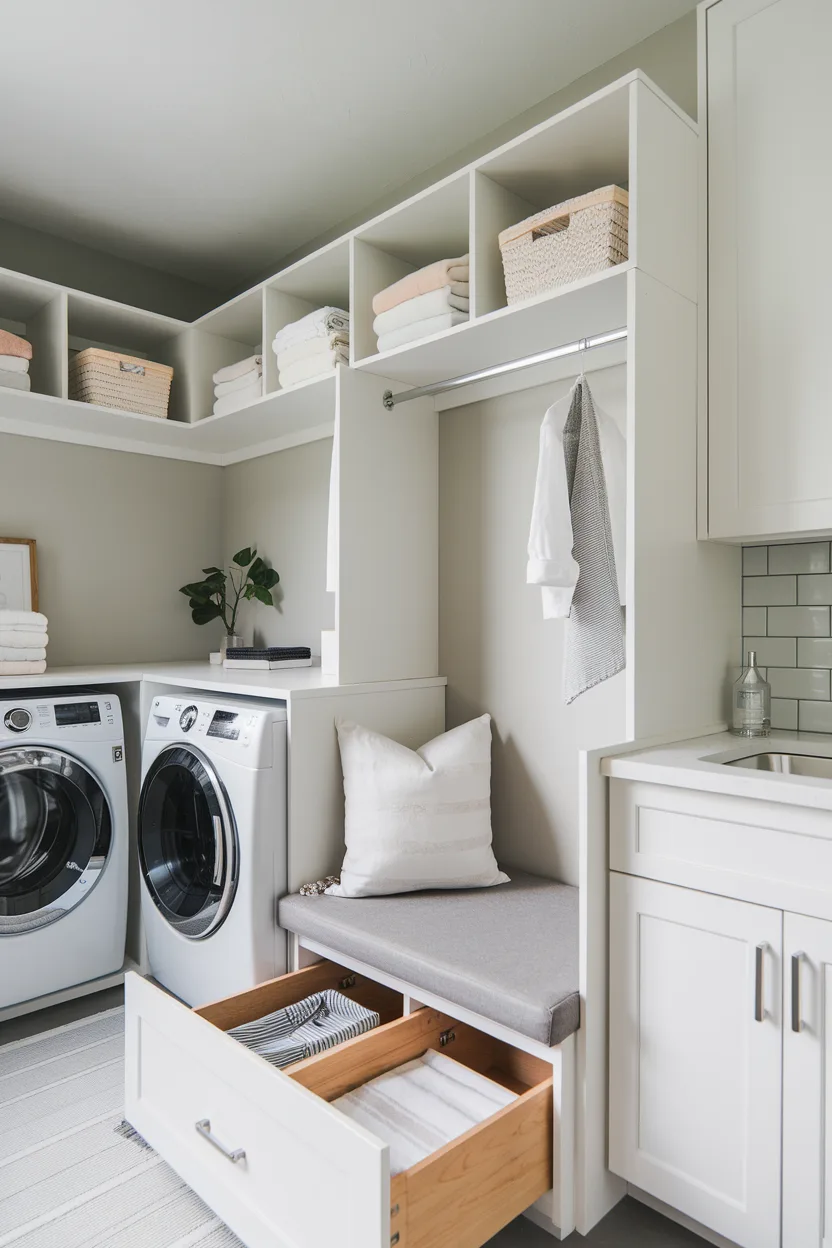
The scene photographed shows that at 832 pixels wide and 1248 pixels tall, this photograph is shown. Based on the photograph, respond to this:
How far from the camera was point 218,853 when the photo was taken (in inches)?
86.2

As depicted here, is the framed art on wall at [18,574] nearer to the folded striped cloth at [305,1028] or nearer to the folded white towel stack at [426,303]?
the folded white towel stack at [426,303]

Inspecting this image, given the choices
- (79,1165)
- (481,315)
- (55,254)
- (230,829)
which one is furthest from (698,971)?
(55,254)

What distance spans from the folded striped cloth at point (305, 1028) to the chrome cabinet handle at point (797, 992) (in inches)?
35.2

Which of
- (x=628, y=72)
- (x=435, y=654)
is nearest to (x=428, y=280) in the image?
(x=628, y=72)

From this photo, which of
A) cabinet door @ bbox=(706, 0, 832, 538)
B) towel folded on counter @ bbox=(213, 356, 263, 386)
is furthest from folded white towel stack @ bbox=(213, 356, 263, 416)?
cabinet door @ bbox=(706, 0, 832, 538)

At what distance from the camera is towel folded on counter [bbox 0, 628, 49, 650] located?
2494 mm

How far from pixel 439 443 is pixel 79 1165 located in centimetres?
213

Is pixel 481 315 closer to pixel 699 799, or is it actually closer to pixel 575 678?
pixel 575 678

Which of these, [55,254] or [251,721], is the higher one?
[55,254]

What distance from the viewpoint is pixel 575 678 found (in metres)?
1.84

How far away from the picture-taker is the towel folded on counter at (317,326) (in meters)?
2.44

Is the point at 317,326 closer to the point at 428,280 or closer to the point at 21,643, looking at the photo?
the point at 428,280

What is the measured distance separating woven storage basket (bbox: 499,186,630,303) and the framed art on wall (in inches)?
77.2

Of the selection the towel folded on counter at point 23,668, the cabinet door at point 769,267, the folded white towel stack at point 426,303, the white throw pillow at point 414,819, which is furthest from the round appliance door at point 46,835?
the cabinet door at point 769,267
